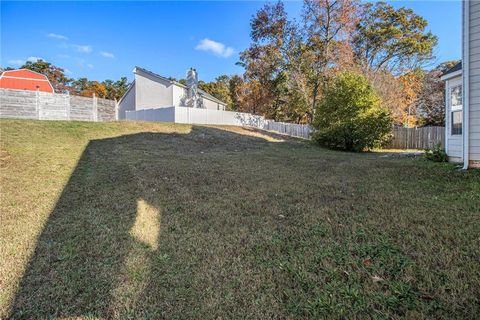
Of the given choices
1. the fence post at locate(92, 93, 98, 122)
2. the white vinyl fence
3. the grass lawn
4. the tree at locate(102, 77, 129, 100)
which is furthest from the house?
the tree at locate(102, 77, 129, 100)

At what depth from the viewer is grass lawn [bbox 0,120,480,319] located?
182 cm

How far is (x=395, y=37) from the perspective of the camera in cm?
2339

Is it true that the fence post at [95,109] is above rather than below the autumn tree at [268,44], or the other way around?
below

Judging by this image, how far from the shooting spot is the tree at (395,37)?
2333 centimetres

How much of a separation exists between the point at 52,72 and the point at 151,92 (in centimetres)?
3193

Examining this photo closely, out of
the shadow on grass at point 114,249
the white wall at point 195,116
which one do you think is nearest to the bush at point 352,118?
the shadow on grass at point 114,249

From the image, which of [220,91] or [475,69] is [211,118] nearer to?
[475,69]

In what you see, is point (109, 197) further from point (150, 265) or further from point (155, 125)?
point (155, 125)

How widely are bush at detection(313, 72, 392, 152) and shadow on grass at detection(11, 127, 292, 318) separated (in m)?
9.39

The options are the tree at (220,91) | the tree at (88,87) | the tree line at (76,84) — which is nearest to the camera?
the tree at (220,91)

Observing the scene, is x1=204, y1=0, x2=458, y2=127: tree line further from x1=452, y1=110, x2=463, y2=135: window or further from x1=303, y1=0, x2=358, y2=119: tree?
x1=452, y1=110, x2=463, y2=135: window

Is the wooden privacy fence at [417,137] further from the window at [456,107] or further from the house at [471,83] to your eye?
the house at [471,83]

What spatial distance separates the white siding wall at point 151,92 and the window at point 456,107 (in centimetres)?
1951

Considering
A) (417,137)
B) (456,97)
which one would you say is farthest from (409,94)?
(456,97)
